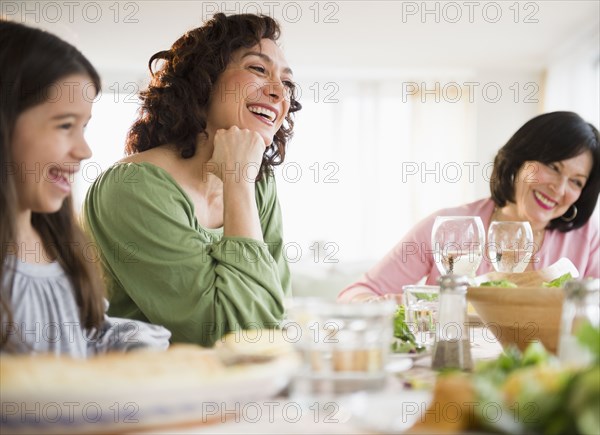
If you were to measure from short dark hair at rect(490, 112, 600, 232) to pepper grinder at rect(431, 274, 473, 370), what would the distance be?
1.76m

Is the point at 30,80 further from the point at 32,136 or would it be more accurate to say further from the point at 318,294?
the point at 318,294

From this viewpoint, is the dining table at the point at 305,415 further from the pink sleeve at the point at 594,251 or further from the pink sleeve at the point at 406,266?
the pink sleeve at the point at 594,251

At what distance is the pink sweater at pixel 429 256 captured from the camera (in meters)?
2.72

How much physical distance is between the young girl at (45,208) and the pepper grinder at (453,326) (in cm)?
47

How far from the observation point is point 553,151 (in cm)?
270

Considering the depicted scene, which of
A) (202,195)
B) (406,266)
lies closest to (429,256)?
(406,266)

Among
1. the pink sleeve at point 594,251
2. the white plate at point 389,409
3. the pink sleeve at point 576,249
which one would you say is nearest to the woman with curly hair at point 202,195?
the white plate at point 389,409

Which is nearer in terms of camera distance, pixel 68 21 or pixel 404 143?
pixel 68 21

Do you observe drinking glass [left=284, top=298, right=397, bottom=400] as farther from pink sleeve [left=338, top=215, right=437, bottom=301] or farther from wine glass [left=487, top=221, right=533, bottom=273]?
pink sleeve [left=338, top=215, right=437, bottom=301]

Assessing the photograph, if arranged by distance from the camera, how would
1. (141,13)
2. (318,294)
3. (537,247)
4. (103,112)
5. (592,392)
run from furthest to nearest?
(103,112)
(141,13)
(318,294)
(537,247)
(592,392)

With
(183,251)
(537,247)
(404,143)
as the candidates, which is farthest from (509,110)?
(183,251)

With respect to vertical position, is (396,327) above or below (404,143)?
below

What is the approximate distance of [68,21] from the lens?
620 centimetres

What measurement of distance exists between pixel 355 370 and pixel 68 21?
5968 millimetres
